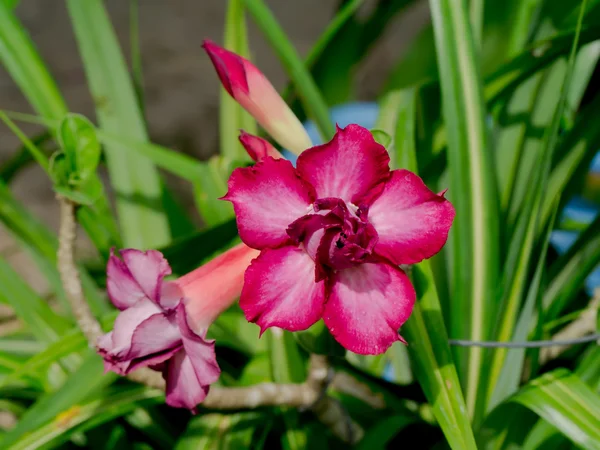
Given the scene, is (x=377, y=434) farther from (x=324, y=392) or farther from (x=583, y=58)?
(x=583, y=58)

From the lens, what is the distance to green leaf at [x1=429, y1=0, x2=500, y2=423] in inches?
24.3

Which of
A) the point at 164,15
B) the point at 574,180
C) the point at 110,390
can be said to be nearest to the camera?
the point at 110,390

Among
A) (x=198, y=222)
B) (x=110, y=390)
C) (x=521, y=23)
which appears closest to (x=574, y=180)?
(x=521, y=23)

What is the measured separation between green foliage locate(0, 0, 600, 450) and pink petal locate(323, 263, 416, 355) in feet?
0.37

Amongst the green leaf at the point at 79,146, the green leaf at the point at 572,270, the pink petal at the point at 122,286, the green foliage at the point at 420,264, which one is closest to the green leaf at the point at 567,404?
the green foliage at the point at 420,264

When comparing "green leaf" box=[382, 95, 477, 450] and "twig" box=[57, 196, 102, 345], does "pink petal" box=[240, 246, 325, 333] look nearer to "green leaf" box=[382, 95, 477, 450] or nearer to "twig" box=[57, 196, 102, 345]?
"green leaf" box=[382, 95, 477, 450]

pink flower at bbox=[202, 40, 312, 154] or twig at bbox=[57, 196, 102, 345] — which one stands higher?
pink flower at bbox=[202, 40, 312, 154]

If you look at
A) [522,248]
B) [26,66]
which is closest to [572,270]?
[522,248]

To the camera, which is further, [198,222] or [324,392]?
[198,222]

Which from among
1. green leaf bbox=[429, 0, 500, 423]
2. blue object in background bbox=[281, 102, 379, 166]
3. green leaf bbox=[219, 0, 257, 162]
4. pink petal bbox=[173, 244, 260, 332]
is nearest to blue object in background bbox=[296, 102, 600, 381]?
blue object in background bbox=[281, 102, 379, 166]

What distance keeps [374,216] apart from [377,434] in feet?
1.18

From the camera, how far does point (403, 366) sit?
35.4 inches

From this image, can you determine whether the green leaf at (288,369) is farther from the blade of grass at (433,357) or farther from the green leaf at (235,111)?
the green leaf at (235,111)

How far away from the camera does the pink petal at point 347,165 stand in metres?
0.39
